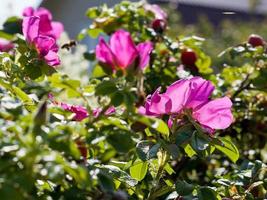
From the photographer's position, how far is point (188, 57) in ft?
5.64

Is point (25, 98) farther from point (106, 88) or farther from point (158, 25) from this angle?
point (158, 25)

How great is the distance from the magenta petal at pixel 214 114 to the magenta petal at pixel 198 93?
13mm

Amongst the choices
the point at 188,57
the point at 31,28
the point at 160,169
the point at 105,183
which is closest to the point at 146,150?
the point at 160,169

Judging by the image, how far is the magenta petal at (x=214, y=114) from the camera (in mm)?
938

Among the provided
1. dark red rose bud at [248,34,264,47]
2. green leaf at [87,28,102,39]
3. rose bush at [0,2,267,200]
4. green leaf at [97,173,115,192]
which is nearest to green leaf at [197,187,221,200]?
rose bush at [0,2,267,200]

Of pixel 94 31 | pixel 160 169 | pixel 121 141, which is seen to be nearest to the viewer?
pixel 121 141

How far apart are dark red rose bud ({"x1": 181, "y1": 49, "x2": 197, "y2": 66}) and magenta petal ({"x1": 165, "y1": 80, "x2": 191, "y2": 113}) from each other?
805mm

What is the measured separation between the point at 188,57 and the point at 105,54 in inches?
37.6

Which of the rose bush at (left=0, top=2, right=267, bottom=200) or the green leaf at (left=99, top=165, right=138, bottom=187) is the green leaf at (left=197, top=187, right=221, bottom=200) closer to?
the rose bush at (left=0, top=2, right=267, bottom=200)

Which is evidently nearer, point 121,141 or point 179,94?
point 121,141

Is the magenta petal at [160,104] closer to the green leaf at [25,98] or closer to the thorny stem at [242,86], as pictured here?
the green leaf at [25,98]

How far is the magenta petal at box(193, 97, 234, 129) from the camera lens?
3.08 ft

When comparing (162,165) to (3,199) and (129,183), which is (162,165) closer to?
(129,183)

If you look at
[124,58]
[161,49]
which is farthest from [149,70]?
[124,58]
